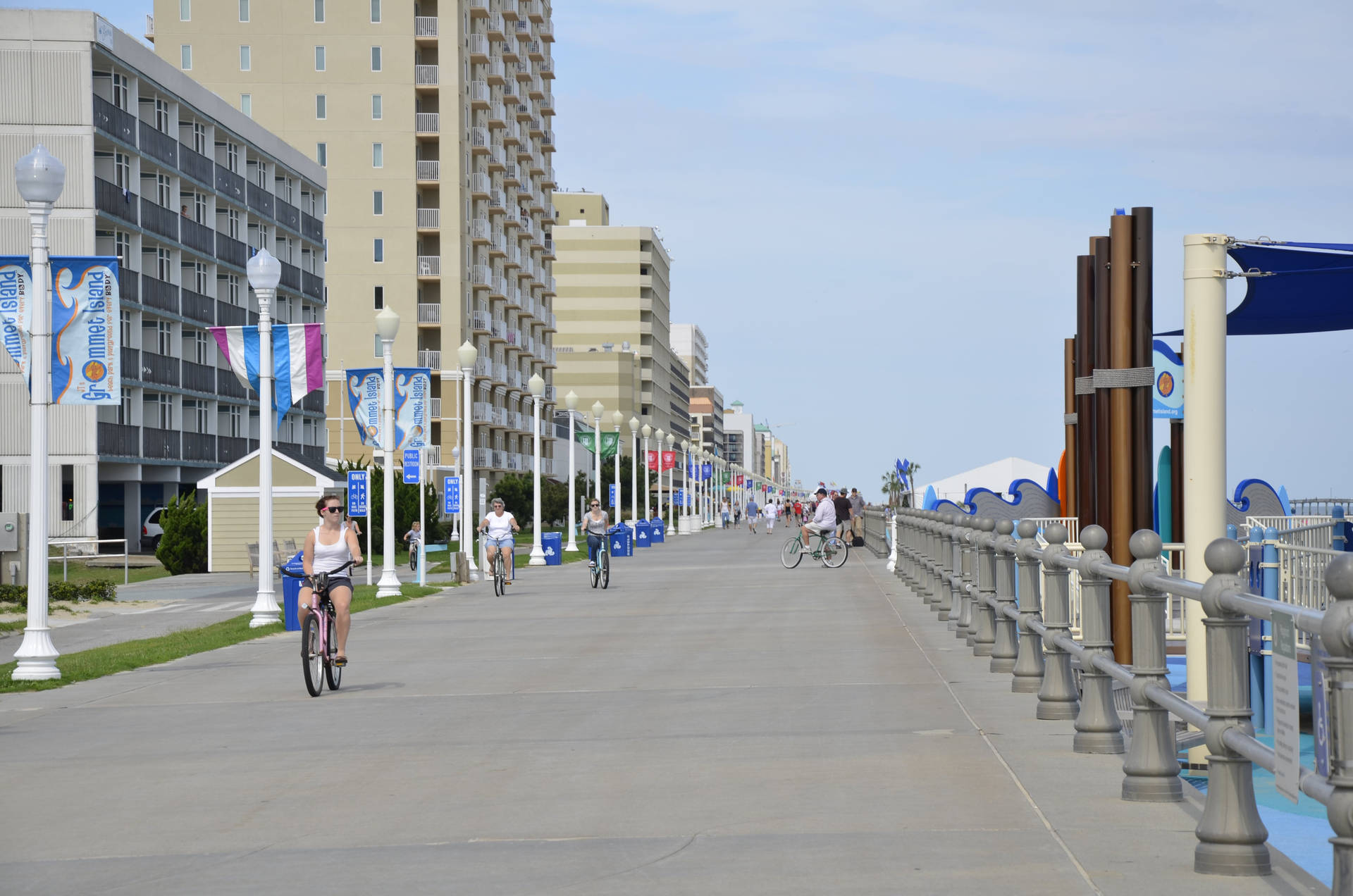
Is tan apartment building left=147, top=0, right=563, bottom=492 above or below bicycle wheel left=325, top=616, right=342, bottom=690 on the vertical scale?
above

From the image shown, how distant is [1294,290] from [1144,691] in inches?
427

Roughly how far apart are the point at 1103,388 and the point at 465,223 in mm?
78701

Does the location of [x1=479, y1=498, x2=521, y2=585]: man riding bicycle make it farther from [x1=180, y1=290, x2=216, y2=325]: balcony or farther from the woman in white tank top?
[x1=180, y1=290, x2=216, y2=325]: balcony

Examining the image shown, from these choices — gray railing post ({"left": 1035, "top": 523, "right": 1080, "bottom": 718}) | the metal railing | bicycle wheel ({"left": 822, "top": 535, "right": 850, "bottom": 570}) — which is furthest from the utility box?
gray railing post ({"left": 1035, "top": 523, "right": 1080, "bottom": 718})

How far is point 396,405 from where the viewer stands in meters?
32.2

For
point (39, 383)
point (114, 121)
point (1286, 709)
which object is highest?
point (114, 121)

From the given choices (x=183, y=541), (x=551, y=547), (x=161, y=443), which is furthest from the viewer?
(x=161, y=443)

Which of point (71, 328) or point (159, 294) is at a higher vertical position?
point (159, 294)

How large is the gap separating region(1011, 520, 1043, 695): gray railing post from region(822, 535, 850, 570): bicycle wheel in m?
25.2

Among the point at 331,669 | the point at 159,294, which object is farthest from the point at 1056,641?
the point at 159,294

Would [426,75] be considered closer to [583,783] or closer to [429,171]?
[429,171]

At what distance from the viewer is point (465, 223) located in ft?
308

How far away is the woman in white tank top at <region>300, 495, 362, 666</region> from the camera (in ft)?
44.7

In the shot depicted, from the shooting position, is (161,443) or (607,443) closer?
(161,443)
